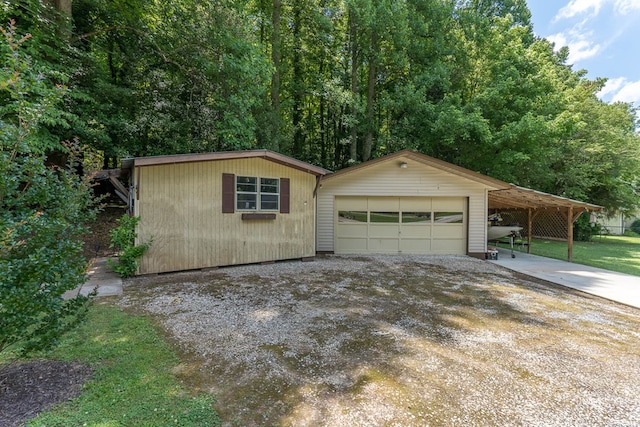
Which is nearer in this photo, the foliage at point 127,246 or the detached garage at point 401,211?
the foliage at point 127,246

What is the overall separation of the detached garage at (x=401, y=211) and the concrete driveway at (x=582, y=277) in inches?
56.8

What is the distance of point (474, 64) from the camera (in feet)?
49.0

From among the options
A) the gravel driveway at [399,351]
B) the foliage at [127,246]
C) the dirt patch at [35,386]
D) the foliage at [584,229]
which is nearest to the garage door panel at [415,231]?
the gravel driveway at [399,351]

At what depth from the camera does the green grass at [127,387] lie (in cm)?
200

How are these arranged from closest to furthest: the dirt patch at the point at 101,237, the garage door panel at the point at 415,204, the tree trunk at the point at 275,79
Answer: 1. the dirt patch at the point at 101,237
2. the garage door panel at the point at 415,204
3. the tree trunk at the point at 275,79

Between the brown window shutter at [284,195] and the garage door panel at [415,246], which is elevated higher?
Answer: the brown window shutter at [284,195]

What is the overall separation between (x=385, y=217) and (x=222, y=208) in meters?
5.35

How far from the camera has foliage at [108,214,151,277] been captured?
5.91m

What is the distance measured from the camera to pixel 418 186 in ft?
31.2

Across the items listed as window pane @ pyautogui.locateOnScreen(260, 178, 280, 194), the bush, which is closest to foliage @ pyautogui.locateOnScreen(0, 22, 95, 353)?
window pane @ pyautogui.locateOnScreen(260, 178, 280, 194)

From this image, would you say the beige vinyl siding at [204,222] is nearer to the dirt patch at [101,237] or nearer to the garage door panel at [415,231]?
the dirt patch at [101,237]

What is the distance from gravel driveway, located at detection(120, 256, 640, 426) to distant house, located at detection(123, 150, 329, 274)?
1.02 m

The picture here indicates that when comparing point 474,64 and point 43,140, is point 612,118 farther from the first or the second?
point 43,140

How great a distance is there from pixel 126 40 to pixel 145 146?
384 centimetres
